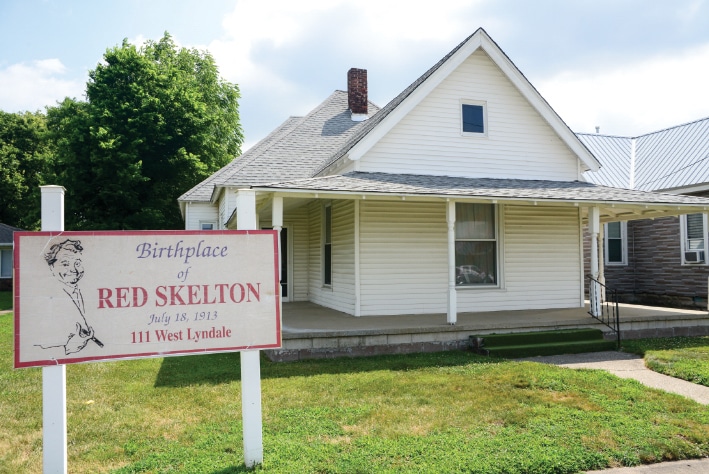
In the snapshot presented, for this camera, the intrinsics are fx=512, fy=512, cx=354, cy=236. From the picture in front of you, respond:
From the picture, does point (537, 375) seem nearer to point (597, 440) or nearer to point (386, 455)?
point (597, 440)

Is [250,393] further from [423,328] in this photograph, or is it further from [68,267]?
[423,328]

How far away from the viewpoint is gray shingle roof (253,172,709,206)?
9.16 meters

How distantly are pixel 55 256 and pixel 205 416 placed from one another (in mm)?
2493

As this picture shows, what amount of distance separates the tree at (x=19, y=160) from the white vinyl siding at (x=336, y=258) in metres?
29.8

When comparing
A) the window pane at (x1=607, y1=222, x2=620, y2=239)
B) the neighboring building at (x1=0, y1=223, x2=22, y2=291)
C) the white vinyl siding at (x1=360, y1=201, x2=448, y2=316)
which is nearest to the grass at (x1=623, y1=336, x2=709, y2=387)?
the white vinyl siding at (x1=360, y1=201, x2=448, y2=316)

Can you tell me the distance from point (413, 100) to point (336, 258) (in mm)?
4118

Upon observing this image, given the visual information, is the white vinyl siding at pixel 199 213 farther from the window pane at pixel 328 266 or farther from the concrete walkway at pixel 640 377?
Answer: the concrete walkway at pixel 640 377

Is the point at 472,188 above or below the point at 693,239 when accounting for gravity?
above

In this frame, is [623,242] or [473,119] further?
[623,242]

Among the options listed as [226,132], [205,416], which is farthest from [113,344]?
[226,132]

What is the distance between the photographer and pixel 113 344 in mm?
3934

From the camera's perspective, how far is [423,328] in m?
9.09

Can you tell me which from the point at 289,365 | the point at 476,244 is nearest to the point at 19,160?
the point at 476,244

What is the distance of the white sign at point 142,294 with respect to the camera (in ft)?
12.4
